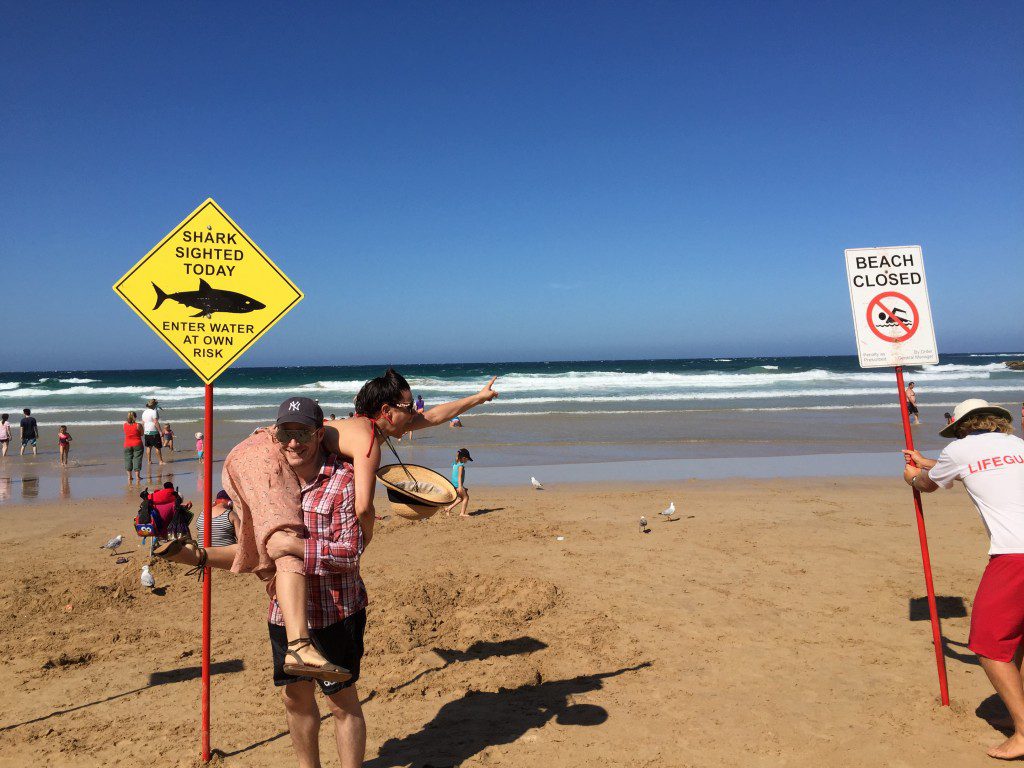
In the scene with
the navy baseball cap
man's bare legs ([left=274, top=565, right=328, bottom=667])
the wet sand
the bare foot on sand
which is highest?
the navy baseball cap

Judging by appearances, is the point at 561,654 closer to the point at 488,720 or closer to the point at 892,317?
the point at 488,720

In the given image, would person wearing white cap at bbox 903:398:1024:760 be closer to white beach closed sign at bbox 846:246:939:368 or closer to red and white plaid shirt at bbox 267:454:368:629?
white beach closed sign at bbox 846:246:939:368

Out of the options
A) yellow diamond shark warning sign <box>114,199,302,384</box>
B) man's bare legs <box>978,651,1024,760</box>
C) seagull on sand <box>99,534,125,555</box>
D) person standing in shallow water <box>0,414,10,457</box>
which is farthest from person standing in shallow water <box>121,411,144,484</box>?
man's bare legs <box>978,651,1024,760</box>

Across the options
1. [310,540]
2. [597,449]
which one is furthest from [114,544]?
[597,449]

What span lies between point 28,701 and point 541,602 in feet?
12.9

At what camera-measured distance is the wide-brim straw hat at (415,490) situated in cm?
356

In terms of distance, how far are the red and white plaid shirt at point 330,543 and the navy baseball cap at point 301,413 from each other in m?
0.25

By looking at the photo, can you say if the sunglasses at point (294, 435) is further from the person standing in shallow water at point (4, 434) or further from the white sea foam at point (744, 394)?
the white sea foam at point (744, 394)

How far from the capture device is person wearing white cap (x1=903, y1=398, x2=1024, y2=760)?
140 inches

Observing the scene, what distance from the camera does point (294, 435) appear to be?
115 inches

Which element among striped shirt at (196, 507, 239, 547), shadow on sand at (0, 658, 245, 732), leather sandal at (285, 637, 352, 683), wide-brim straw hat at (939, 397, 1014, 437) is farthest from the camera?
striped shirt at (196, 507, 239, 547)

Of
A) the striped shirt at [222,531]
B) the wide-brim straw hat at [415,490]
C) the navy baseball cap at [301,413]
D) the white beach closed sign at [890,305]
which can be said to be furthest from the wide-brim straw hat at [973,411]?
the striped shirt at [222,531]

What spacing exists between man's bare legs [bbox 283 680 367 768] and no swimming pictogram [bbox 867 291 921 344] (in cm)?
409

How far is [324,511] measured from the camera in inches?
117
